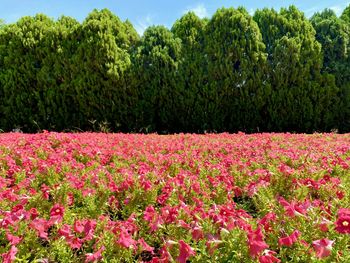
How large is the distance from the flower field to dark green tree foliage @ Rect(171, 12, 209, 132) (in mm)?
5490

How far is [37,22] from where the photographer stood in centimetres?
1279

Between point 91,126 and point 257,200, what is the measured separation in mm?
9326

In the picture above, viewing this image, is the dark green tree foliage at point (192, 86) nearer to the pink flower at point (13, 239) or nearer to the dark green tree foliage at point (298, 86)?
the dark green tree foliage at point (298, 86)

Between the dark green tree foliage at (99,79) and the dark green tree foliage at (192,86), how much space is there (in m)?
1.72

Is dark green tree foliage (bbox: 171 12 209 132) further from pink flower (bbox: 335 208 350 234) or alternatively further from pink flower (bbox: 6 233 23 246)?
pink flower (bbox: 335 208 350 234)

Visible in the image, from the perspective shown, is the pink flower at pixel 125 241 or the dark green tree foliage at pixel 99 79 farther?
the dark green tree foliage at pixel 99 79

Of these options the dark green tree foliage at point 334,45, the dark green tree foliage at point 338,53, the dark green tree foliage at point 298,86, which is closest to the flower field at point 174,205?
the dark green tree foliage at point 298,86

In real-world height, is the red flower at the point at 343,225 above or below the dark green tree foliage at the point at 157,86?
below

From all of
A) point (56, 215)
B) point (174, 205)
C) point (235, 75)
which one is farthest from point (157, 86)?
point (56, 215)

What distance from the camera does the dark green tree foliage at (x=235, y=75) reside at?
40.7 feet

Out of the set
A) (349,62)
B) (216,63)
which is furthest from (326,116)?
(216,63)

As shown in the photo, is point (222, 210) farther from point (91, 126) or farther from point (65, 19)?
point (65, 19)

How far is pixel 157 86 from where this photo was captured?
12.3 metres

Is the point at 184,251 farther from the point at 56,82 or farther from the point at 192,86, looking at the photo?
the point at 56,82
